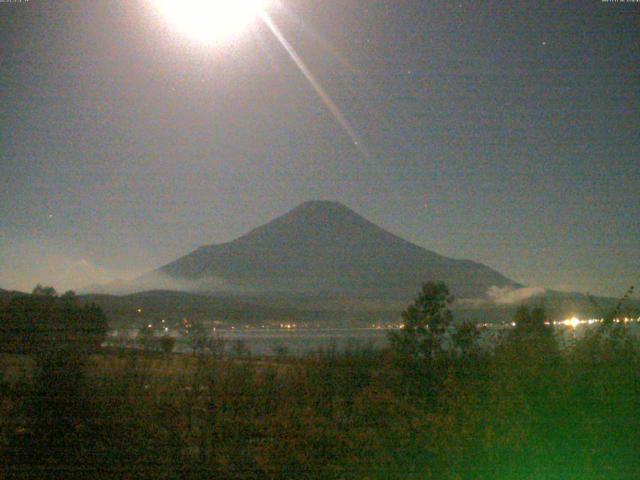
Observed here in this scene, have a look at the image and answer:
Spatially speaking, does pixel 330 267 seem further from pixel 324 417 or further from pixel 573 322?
pixel 324 417

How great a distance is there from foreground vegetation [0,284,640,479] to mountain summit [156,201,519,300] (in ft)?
51.2

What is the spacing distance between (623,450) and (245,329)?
10031 millimetres

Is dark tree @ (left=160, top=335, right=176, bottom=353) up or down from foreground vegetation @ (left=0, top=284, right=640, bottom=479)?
up

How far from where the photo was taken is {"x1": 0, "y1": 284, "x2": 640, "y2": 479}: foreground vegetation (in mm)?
5367

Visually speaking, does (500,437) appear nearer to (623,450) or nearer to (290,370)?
(623,450)

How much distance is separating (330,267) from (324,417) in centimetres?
3550

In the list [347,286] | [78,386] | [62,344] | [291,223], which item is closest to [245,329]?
[62,344]

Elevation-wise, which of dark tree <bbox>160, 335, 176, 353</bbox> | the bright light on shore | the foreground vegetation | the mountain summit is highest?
the mountain summit

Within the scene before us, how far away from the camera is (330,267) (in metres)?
41.7

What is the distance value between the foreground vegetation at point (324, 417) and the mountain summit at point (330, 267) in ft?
51.2

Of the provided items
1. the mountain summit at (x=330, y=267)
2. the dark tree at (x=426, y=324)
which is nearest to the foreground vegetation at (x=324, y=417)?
the dark tree at (x=426, y=324)

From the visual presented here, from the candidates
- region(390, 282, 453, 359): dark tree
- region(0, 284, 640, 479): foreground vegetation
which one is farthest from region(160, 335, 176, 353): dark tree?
region(390, 282, 453, 359): dark tree

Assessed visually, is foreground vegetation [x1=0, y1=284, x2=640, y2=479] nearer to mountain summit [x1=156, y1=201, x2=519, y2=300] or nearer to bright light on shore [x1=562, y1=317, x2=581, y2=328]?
bright light on shore [x1=562, y1=317, x2=581, y2=328]

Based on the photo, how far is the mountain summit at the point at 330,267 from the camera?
3066 cm
